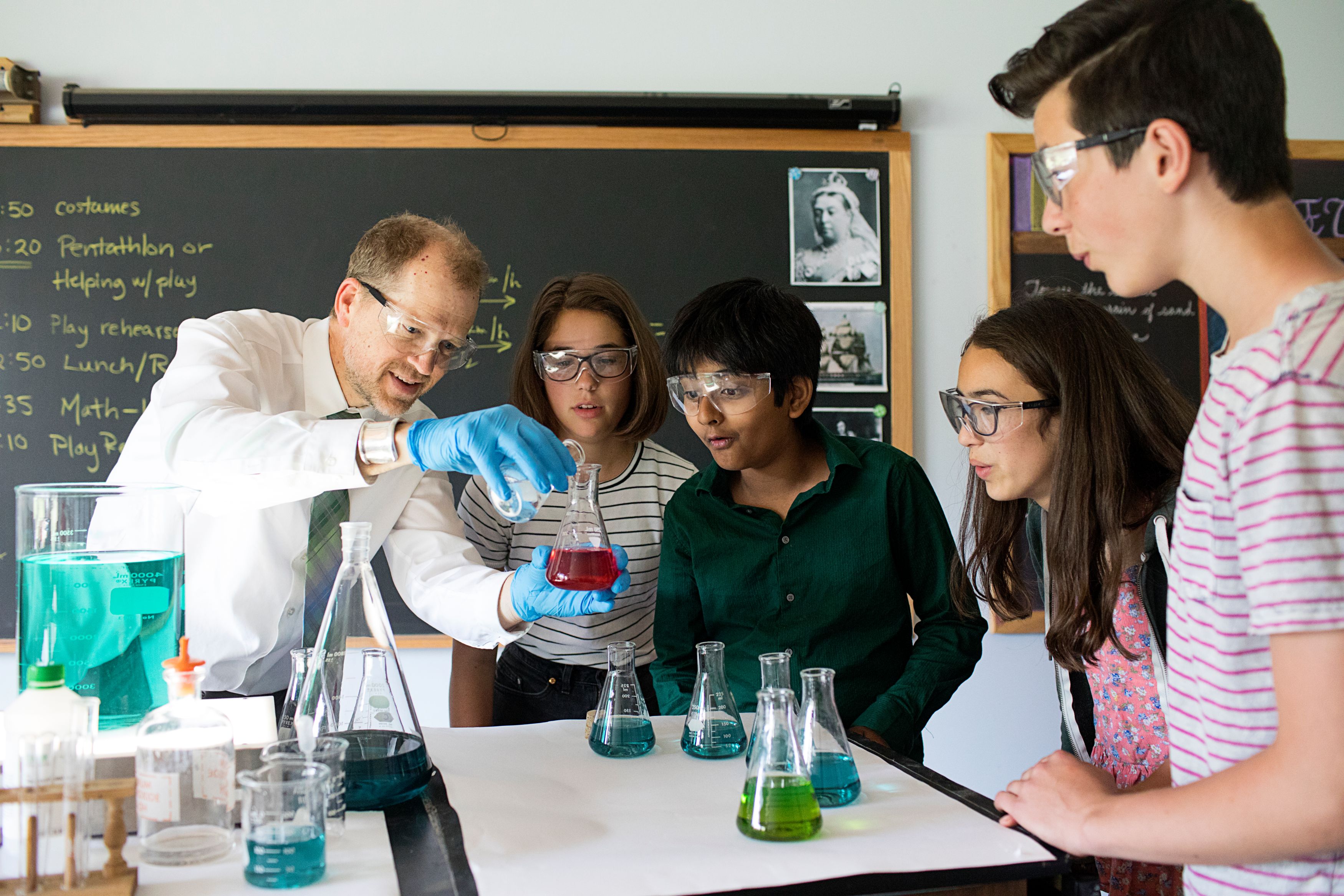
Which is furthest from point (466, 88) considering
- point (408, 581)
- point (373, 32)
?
point (408, 581)

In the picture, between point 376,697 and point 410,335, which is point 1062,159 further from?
point 410,335

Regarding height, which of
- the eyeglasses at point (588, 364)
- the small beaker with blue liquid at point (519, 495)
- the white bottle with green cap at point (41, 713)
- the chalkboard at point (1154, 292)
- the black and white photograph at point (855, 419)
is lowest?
the white bottle with green cap at point (41, 713)

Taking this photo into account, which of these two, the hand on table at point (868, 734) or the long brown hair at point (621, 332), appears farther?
the long brown hair at point (621, 332)

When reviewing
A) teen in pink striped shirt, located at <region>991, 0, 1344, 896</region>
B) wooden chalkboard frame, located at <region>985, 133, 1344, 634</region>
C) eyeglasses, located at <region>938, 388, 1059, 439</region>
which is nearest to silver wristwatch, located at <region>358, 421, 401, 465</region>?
eyeglasses, located at <region>938, 388, 1059, 439</region>

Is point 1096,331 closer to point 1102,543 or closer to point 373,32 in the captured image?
point 1102,543

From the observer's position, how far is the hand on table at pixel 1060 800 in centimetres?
92

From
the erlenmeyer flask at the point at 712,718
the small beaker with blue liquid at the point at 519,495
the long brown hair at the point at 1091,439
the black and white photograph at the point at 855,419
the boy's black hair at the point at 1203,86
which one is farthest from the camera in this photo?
the black and white photograph at the point at 855,419

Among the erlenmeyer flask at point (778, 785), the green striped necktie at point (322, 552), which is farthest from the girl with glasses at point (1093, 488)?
the green striped necktie at point (322, 552)

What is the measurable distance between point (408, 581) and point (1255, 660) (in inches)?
54.2

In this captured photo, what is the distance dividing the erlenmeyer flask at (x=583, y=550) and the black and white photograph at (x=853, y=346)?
5.56 ft

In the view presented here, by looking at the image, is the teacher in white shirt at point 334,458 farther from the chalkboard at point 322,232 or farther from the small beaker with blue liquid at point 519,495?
the chalkboard at point 322,232

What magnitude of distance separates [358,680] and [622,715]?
14.2 inches

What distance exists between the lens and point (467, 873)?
0.90m

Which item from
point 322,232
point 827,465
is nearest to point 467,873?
point 827,465
